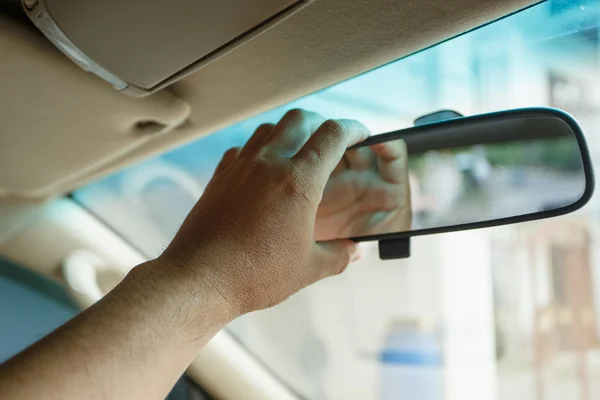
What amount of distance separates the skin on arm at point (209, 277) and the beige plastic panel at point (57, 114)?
0.32 metres

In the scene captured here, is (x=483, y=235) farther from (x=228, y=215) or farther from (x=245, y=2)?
(x=245, y=2)

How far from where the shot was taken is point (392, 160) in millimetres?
1082

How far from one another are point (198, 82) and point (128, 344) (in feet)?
1.81

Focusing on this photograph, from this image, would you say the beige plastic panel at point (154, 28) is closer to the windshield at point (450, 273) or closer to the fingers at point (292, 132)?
the fingers at point (292, 132)

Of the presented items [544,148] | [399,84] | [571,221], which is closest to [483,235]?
[571,221]

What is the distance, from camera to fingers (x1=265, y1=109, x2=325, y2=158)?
3.22 ft

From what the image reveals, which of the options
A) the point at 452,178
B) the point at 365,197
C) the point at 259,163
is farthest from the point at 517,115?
the point at 259,163

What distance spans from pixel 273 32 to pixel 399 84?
625 mm

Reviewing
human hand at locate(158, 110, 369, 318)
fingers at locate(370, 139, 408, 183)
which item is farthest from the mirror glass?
human hand at locate(158, 110, 369, 318)

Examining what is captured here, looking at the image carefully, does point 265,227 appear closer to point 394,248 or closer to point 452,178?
point 394,248

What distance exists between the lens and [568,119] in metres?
0.92

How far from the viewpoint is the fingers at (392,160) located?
3.49ft

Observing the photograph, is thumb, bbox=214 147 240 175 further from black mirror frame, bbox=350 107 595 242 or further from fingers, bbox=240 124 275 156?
black mirror frame, bbox=350 107 595 242

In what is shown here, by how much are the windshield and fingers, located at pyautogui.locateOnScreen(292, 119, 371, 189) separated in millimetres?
240
